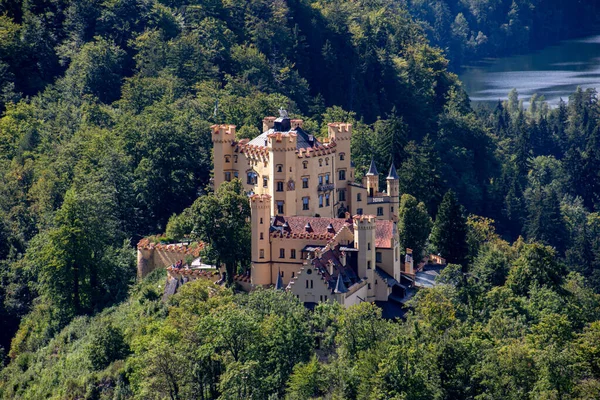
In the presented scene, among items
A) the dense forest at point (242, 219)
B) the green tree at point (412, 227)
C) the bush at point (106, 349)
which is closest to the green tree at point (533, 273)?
the dense forest at point (242, 219)

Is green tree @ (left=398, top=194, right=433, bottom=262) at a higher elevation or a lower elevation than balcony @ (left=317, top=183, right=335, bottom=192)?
lower

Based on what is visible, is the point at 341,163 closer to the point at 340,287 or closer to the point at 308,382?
the point at 340,287

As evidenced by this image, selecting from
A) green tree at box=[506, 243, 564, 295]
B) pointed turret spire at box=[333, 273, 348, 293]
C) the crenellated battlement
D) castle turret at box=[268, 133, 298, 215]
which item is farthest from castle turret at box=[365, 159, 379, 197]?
pointed turret spire at box=[333, 273, 348, 293]

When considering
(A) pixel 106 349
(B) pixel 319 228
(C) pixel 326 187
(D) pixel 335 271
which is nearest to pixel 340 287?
(D) pixel 335 271

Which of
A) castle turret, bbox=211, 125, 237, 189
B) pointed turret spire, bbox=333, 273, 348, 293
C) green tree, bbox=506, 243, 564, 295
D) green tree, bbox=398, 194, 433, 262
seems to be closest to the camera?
pointed turret spire, bbox=333, 273, 348, 293

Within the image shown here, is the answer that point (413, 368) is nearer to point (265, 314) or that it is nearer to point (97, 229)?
point (265, 314)

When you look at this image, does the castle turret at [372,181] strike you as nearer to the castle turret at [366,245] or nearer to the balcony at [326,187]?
the balcony at [326,187]

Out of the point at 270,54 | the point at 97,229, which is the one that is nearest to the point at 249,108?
the point at 97,229

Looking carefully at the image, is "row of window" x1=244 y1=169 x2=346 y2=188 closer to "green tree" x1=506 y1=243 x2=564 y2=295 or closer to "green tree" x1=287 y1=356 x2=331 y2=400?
"green tree" x1=506 y1=243 x2=564 y2=295
